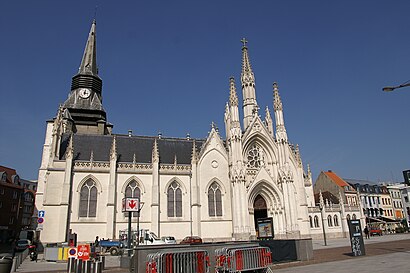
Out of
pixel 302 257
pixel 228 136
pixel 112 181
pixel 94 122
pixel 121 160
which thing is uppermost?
pixel 94 122

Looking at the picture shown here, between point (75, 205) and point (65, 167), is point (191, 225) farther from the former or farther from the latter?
point (65, 167)

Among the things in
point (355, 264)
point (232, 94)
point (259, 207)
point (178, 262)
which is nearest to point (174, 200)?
point (259, 207)

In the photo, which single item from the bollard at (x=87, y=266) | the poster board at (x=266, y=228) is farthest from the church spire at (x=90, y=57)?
the bollard at (x=87, y=266)

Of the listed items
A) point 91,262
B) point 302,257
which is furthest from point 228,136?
point 91,262

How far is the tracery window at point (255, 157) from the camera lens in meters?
39.1

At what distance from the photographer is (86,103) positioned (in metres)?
45.7

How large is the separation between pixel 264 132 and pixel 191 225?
14.9m

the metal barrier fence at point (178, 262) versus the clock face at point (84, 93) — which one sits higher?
the clock face at point (84, 93)

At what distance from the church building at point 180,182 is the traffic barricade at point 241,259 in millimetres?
21061

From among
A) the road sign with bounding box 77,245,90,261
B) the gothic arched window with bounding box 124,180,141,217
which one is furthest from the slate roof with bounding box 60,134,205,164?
the road sign with bounding box 77,245,90,261

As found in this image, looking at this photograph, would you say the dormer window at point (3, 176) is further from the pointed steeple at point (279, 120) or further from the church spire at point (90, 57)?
the pointed steeple at point (279, 120)

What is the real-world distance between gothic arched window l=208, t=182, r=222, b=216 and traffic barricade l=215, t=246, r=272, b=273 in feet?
76.6

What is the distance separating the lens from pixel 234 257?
39.3ft

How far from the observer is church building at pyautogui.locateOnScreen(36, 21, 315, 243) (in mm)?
32250
